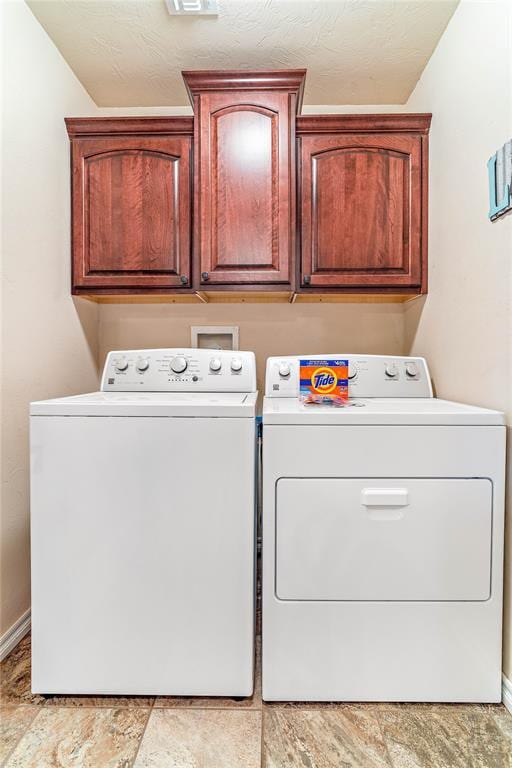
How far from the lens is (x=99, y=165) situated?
1.80 m

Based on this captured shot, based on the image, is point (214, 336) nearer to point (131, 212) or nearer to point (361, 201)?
point (131, 212)

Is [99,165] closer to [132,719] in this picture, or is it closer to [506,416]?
[506,416]

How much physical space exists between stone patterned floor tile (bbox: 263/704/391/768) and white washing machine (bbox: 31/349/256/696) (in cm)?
14

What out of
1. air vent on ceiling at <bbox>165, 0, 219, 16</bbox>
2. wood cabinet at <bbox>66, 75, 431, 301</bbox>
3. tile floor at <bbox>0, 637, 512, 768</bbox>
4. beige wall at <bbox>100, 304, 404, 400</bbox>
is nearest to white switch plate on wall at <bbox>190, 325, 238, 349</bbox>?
beige wall at <bbox>100, 304, 404, 400</bbox>

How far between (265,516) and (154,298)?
1.32 meters

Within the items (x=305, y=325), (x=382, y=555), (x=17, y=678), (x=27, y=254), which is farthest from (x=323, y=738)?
(x=27, y=254)

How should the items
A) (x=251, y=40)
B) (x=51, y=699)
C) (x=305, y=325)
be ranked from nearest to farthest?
(x=51, y=699) < (x=251, y=40) < (x=305, y=325)

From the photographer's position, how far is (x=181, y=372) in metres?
1.74

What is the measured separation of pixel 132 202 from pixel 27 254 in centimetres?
50

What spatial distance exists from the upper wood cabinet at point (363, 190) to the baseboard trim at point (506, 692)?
4.85 ft

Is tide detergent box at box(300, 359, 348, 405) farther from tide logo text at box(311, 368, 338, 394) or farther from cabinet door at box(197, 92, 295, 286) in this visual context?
cabinet door at box(197, 92, 295, 286)

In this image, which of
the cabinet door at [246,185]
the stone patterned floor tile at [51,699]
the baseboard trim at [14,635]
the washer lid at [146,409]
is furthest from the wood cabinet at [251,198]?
the stone patterned floor tile at [51,699]

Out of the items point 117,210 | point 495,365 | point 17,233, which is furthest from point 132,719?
point 117,210

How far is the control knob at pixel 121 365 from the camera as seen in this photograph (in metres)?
1.78
